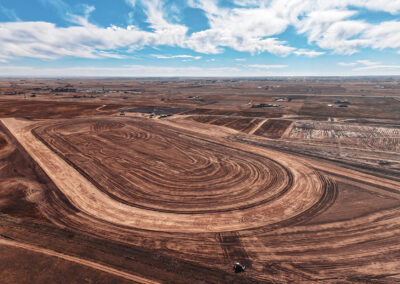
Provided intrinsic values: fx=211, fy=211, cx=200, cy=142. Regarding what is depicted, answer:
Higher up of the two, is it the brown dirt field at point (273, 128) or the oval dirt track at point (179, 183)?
the brown dirt field at point (273, 128)

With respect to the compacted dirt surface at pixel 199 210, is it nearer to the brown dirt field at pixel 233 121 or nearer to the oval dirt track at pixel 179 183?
the oval dirt track at pixel 179 183

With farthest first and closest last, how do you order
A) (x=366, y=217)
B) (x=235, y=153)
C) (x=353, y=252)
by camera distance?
1. (x=235, y=153)
2. (x=366, y=217)
3. (x=353, y=252)

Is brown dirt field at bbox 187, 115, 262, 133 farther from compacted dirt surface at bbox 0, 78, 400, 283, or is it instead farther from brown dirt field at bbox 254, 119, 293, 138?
compacted dirt surface at bbox 0, 78, 400, 283

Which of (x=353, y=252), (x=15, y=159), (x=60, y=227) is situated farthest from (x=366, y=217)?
(x=15, y=159)

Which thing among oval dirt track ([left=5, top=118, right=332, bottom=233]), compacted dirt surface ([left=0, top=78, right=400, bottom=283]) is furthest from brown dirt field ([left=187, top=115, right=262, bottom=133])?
oval dirt track ([left=5, top=118, right=332, bottom=233])

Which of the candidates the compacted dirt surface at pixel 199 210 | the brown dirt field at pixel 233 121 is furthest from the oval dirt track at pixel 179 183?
the brown dirt field at pixel 233 121

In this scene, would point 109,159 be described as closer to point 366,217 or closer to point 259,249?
point 259,249
